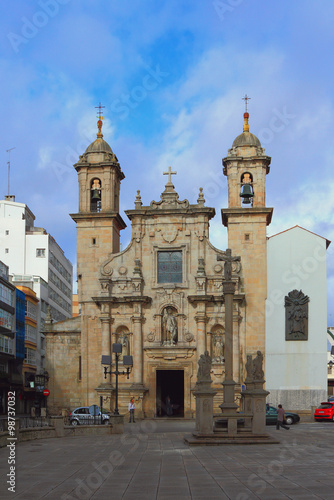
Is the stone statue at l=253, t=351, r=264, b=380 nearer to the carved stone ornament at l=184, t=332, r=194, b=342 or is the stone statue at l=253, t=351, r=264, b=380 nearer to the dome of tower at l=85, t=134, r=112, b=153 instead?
the carved stone ornament at l=184, t=332, r=194, b=342

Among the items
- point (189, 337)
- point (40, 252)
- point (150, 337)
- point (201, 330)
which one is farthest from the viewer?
point (40, 252)

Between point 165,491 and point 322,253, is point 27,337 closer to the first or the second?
point 322,253

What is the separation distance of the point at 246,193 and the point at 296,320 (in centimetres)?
861

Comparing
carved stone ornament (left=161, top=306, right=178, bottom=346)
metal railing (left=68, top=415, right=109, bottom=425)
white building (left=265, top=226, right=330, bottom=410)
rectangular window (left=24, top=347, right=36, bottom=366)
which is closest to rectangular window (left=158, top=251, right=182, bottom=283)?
carved stone ornament (left=161, top=306, right=178, bottom=346)

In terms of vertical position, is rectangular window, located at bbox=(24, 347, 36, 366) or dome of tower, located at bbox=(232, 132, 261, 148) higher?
dome of tower, located at bbox=(232, 132, 261, 148)

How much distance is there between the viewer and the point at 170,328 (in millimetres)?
47250

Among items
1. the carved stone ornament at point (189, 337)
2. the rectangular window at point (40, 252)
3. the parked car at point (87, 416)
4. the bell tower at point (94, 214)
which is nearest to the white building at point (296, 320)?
the carved stone ornament at point (189, 337)

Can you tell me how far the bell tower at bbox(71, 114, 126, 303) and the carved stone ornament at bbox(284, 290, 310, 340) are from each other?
39.4 feet

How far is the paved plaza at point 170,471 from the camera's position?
45.9 ft

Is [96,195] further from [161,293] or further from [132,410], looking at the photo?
[132,410]

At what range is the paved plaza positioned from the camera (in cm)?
1400

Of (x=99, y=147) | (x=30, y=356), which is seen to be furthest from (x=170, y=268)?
(x=30, y=356)

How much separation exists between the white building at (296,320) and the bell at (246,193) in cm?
315

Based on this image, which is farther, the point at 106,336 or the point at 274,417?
the point at 106,336
